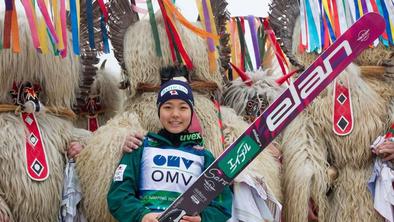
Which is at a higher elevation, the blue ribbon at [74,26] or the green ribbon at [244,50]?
the blue ribbon at [74,26]

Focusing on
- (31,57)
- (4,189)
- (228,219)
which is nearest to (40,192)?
(4,189)

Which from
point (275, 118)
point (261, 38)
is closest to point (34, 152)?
point (275, 118)

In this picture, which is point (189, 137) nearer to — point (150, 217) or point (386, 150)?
point (150, 217)

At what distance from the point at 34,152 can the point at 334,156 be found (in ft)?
5.19

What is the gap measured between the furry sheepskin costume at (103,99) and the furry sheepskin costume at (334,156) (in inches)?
44.8

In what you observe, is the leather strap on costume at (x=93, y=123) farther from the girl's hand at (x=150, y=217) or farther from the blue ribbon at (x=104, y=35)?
the girl's hand at (x=150, y=217)

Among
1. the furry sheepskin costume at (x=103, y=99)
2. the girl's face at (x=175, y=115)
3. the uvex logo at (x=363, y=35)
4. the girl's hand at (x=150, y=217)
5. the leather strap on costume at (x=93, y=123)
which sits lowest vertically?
the girl's hand at (x=150, y=217)

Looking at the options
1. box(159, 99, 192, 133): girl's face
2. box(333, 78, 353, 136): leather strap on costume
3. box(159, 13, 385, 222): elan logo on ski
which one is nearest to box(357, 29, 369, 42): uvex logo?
box(159, 13, 385, 222): elan logo on ski

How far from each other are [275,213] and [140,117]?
0.85m

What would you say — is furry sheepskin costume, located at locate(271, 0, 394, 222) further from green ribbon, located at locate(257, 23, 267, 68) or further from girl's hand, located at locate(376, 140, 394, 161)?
green ribbon, located at locate(257, 23, 267, 68)

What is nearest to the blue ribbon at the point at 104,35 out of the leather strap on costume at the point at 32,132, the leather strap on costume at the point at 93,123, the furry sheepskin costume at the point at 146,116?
the furry sheepskin costume at the point at 146,116

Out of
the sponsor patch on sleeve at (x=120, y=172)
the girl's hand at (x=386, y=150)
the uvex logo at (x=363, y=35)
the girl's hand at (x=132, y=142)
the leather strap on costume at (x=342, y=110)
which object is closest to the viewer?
the uvex logo at (x=363, y=35)

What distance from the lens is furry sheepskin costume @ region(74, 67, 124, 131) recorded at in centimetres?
405

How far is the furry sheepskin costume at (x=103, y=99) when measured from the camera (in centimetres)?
405
